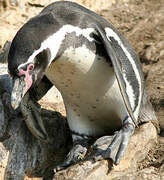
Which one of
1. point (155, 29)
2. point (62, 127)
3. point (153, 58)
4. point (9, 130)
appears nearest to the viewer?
point (9, 130)

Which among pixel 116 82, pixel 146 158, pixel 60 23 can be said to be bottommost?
pixel 146 158

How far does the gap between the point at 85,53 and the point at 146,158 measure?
89cm

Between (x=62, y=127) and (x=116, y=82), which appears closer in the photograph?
(x=116, y=82)

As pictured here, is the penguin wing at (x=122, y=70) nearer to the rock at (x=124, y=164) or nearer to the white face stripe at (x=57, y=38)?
the white face stripe at (x=57, y=38)

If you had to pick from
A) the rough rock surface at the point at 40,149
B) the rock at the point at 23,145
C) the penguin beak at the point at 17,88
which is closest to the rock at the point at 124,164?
the rough rock surface at the point at 40,149

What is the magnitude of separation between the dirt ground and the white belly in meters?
0.61

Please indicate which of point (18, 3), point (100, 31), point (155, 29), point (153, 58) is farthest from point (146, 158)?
point (18, 3)

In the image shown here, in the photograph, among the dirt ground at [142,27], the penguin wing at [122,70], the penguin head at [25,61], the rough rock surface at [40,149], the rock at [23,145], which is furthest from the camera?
the dirt ground at [142,27]

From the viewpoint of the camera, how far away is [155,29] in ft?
17.1

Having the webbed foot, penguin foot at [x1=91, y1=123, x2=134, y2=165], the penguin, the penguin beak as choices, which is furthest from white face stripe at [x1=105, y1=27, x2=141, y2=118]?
the penguin beak

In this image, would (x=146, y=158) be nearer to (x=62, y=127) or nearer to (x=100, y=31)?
(x=62, y=127)

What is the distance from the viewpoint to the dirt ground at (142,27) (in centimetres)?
434

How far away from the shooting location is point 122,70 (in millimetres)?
3203

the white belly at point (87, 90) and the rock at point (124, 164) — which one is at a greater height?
the white belly at point (87, 90)
